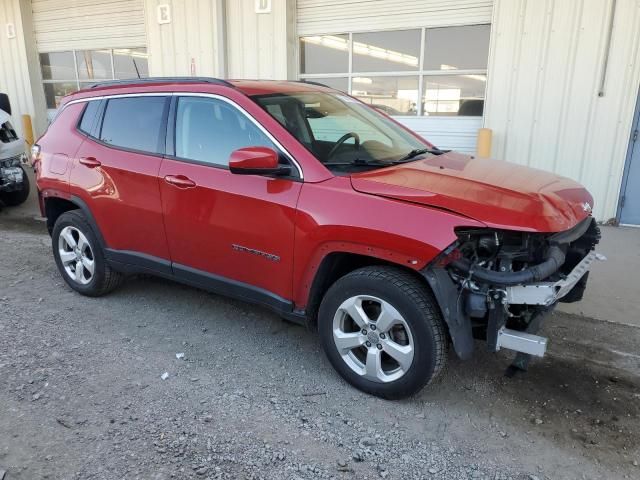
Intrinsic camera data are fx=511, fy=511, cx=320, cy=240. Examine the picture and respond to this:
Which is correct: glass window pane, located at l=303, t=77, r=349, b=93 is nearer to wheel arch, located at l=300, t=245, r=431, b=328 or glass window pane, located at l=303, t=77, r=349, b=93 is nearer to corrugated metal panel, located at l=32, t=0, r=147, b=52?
corrugated metal panel, located at l=32, t=0, r=147, b=52

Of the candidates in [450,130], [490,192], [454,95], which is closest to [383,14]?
[454,95]

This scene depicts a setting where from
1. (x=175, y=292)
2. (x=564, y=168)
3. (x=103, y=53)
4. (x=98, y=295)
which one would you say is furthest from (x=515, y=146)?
(x=103, y=53)

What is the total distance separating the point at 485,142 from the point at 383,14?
9.08 ft

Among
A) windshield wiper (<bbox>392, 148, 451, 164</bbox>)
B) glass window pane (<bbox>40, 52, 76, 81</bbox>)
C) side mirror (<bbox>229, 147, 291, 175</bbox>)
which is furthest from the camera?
glass window pane (<bbox>40, 52, 76, 81</bbox>)

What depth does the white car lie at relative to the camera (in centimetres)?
767

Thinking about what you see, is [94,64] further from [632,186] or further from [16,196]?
[632,186]

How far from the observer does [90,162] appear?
4270 mm

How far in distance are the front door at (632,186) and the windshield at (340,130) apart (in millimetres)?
4034

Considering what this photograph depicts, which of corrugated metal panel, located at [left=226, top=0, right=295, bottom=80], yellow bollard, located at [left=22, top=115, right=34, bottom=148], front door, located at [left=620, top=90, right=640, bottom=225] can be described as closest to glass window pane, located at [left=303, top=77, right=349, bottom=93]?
corrugated metal panel, located at [left=226, top=0, right=295, bottom=80]

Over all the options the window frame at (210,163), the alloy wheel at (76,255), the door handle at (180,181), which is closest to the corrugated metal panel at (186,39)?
the alloy wheel at (76,255)

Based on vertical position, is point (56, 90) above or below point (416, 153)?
above

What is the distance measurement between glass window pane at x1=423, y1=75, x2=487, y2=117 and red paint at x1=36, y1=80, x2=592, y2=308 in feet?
14.2

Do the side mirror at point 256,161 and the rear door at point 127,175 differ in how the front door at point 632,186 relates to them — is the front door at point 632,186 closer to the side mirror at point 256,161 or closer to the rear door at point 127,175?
the side mirror at point 256,161

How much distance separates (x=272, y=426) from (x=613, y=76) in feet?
20.5
